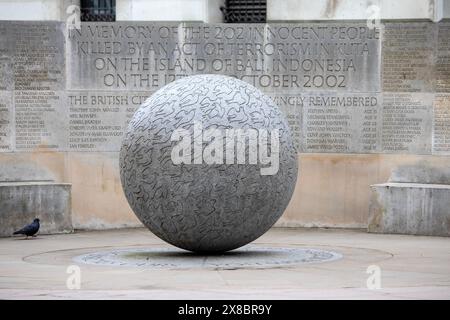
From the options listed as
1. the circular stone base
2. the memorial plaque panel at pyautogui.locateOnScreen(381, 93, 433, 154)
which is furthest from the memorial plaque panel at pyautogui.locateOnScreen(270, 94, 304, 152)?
the circular stone base

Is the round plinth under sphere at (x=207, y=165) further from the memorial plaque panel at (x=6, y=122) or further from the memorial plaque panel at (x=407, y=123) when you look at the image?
the memorial plaque panel at (x=6, y=122)

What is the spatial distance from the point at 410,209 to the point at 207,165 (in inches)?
274

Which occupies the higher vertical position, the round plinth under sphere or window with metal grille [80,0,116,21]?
window with metal grille [80,0,116,21]

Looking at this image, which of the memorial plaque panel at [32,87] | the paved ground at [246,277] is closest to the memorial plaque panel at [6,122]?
the memorial plaque panel at [32,87]

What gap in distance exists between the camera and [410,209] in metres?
18.0

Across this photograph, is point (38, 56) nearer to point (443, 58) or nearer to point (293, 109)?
point (293, 109)

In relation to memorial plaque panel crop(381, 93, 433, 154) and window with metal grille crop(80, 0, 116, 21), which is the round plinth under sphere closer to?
memorial plaque panel crop(381, 93, 433, 154)

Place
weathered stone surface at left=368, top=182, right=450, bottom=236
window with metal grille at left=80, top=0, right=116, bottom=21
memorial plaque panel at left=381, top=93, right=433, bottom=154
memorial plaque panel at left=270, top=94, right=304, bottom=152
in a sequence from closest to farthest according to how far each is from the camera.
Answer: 1. weathered stone surface at left=368, top=182, right=450, bottom=236
2. memorial plaque panel at left=381, top=93, right=433, bottom=154
3. memorial plaque panel at left=270, top=94, right=304, bottom=152
4. window with metal grille at left=80, top=0, right=116, bottom=21

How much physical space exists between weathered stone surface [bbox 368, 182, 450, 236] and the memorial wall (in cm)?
120

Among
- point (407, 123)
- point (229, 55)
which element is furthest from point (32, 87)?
point (407, 123)

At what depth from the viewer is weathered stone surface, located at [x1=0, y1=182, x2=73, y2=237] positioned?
18266mm

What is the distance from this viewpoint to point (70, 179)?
64.7 ft

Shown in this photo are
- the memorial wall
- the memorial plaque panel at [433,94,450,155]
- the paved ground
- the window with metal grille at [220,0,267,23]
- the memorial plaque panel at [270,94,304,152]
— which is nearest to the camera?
the paved ground

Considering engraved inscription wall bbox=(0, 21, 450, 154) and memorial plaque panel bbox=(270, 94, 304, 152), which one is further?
memorial plaque panel bbox=(270, 94, 304, 152)
